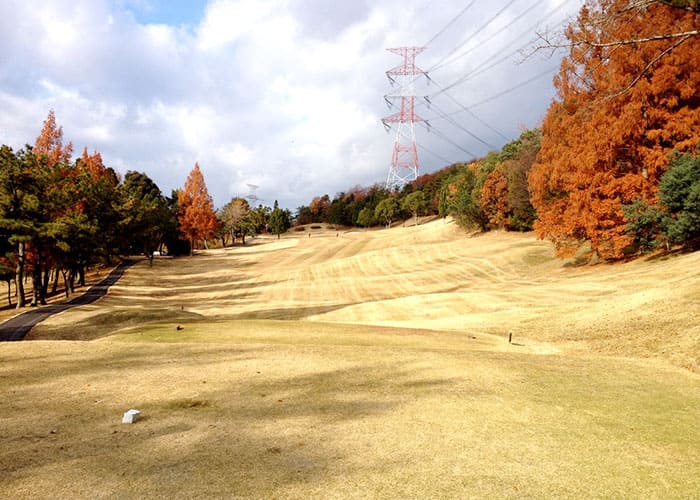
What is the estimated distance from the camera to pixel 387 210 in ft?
438

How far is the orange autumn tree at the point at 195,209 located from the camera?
285 ft

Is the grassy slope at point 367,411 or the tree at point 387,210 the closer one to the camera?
the grassy slope at point 367,411

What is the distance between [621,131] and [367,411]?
34.0m

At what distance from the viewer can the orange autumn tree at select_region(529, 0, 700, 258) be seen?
3052 cm

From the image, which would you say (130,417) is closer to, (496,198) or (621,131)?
(621,131)

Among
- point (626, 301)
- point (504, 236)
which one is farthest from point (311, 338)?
point (504, 236)

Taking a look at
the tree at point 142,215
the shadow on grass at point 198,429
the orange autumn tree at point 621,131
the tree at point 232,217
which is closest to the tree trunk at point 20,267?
the tree at point 142,215

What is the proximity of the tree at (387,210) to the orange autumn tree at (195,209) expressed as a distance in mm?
59083

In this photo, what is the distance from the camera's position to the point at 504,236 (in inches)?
2640

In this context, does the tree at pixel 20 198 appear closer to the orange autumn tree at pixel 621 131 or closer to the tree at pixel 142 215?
the tree at pixel 142 215

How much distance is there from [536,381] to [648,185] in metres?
29.9

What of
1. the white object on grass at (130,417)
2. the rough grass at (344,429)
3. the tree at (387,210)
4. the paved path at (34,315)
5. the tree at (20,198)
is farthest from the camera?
the tree at (387,210)

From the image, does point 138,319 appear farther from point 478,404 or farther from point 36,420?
point 478,404

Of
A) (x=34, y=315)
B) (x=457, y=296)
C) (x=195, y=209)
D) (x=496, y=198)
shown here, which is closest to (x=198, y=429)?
(x=457, y=296)
